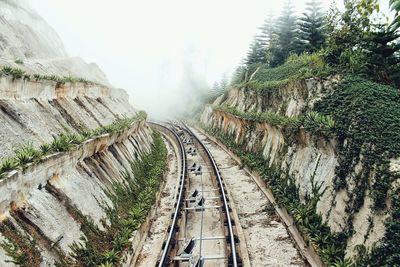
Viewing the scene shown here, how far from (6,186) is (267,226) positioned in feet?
32.6

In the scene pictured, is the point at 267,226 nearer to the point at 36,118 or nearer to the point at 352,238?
the point at 352,238

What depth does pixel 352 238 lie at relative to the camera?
34.3ft

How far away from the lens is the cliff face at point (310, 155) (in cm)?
1032

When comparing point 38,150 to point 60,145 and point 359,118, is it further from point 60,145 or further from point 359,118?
point 359,118

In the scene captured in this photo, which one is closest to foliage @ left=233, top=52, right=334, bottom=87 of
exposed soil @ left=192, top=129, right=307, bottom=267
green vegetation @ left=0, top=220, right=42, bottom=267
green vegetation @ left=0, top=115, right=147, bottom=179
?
exposed soil @ left=192, top=129, right=307, bottom=267

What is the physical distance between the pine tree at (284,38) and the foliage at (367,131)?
75.4ft

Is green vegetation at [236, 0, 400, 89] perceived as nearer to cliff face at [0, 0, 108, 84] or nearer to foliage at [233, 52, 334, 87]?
foliage at [233, 52, 334, 87]

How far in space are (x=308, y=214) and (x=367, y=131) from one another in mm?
3747

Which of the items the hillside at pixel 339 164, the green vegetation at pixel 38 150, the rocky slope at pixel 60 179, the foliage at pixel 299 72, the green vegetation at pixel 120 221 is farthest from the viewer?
the foliage at pixel 299 72

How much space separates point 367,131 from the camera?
38.5ft

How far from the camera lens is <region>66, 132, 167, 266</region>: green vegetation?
10.5 metres

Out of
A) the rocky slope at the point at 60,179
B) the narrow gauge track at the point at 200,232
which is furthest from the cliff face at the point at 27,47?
the narrow gauge track at the point at 200,232

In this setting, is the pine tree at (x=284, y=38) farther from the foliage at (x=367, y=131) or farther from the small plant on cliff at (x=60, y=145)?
the small plant on cliff at (x=60, y=145)

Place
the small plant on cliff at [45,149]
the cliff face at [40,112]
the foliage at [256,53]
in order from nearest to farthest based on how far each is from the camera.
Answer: the small plant on cliff at [45,149] → the cliff face at [40,112] → the foliage at [256,53]
